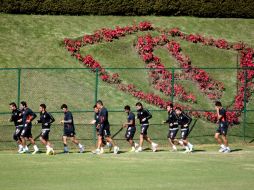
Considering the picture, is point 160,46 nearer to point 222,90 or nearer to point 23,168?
point 222,90

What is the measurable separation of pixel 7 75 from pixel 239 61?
14.0 metres

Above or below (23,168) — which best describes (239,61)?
above

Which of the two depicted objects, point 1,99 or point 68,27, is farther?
point 68,27

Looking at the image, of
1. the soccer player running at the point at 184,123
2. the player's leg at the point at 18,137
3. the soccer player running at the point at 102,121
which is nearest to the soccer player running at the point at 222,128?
the soccer player running at the point at 184,123

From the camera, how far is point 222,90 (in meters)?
44.8

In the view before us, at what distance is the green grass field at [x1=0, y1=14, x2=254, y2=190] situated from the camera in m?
23.8

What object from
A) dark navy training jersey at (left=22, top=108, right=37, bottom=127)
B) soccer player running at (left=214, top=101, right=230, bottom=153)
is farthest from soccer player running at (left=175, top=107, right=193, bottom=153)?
dark navy training jersey at (left=22, top=108, right=37, bottom=127)

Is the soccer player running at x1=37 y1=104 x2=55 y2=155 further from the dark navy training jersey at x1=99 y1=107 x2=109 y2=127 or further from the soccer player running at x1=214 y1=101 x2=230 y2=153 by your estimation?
the soccer player running at x1=214 y1=101 x2=230 y2=153

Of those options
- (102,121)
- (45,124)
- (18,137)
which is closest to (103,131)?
(102,121)

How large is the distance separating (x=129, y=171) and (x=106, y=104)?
1546 centimetres

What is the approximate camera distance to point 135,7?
5084 cm

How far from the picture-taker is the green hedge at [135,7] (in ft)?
160

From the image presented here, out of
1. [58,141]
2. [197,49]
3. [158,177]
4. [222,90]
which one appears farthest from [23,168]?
[197,49]

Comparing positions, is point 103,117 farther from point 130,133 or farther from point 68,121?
point 130,133
